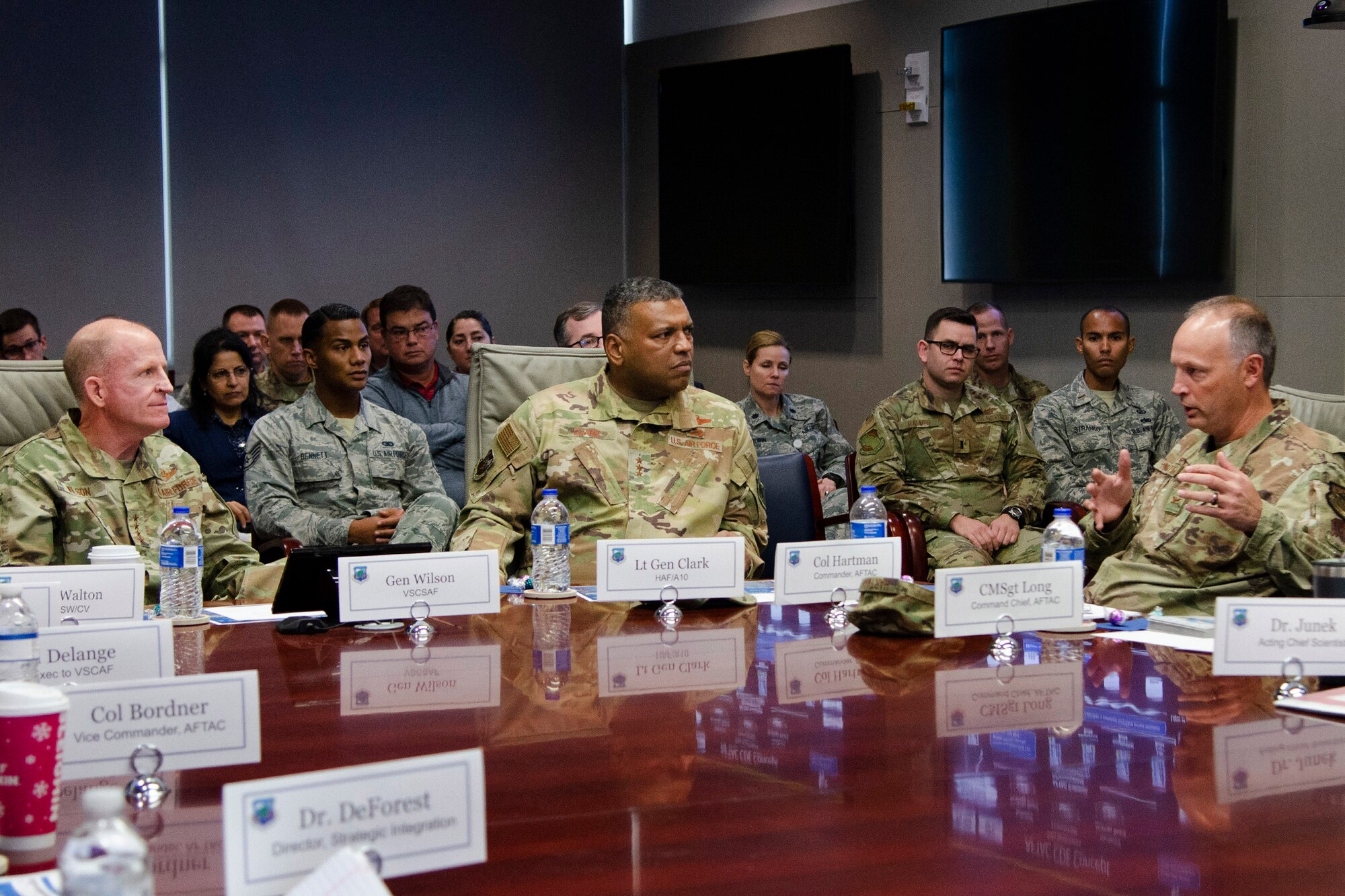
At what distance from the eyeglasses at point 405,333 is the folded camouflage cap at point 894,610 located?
11.2 ft

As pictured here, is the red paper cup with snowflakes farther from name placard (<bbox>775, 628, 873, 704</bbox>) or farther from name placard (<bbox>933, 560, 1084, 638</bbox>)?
name placard (<bbox>933, 560, 1084, 638</bbox>)

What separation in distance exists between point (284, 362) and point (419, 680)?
4208 mm

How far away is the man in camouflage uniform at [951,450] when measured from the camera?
209 inches

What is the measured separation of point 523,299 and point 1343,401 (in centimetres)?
567

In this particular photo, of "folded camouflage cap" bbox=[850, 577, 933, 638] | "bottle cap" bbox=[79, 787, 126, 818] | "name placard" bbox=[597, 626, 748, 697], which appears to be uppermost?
"bottle cap" bbox=[79, 787, 126, 818]

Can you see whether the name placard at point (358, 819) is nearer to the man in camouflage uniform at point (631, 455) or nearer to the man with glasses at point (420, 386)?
the man in camouflage uniform at point (631, 455)

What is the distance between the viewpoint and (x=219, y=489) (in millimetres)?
4805

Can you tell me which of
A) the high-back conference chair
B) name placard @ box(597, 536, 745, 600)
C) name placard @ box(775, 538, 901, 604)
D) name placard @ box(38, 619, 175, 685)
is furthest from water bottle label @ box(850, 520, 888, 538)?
the high-back conference chair

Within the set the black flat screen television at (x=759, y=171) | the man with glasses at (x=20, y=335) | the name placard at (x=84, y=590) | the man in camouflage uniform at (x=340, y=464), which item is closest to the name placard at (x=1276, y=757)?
the name placard at (x=84, y=590)

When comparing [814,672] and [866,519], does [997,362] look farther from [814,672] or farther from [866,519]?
[814,672]

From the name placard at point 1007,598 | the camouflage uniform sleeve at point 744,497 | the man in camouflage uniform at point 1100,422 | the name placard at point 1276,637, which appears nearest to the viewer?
the name placard at point 1276,637

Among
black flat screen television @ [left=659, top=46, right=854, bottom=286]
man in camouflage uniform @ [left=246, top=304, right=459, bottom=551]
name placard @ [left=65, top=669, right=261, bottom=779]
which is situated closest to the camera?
name placard @ [left=65, top=669, right=261, bottom=779]

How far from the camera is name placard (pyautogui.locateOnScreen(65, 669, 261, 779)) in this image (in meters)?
1.37

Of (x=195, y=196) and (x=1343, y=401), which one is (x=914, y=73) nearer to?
(x=195, y=196)
